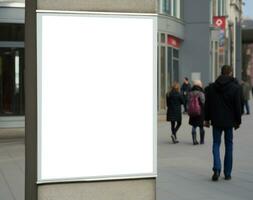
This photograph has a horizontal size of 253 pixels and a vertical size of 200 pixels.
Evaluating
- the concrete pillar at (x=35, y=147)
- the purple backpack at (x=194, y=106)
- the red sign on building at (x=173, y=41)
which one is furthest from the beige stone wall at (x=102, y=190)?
the red sign on building at (x=173, y=41)

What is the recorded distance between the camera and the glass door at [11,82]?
66.5ft

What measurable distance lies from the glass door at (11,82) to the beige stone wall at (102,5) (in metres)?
16.1

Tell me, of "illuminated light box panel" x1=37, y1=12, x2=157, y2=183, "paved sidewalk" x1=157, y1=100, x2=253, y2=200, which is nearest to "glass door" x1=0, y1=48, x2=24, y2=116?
"paved sidewalk" x1=157, y1=100, x2=253, y2=200

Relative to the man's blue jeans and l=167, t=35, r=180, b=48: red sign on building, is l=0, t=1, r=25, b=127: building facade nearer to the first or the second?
l=167, t=35, r=180, b=48: red sign on building

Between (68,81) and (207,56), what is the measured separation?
26.7m

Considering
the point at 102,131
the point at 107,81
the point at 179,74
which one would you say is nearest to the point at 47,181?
the point at 102,131

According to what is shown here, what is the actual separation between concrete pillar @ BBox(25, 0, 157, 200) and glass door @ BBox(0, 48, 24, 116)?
52.4ft

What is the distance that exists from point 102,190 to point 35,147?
635 mm

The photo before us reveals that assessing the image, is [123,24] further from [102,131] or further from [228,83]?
[228,83]

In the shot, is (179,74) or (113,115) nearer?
(113,115)

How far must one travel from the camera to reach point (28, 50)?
4.38 metres

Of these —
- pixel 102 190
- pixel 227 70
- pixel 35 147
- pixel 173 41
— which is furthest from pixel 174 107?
pixel 173 41

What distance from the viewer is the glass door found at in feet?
66.5

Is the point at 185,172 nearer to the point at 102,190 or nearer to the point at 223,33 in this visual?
the point at 102,190
